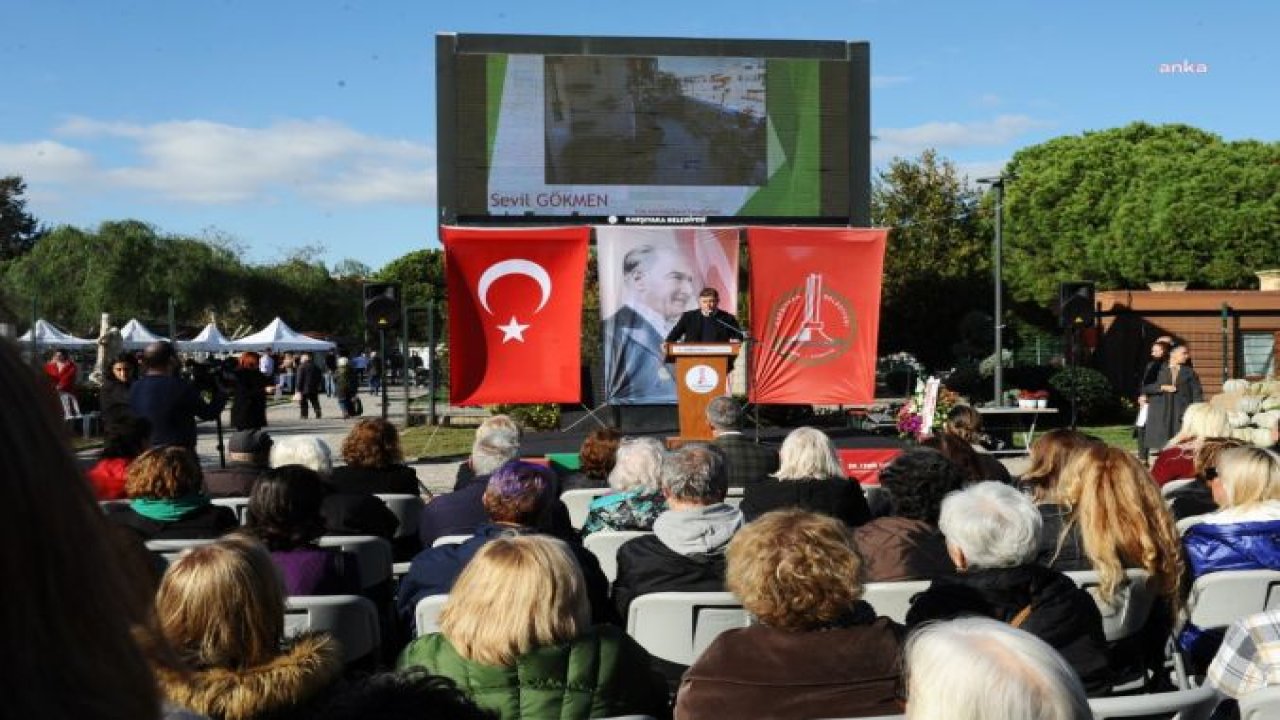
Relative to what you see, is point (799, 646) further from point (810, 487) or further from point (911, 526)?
point (810, 487)

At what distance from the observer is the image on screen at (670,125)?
17047 mm

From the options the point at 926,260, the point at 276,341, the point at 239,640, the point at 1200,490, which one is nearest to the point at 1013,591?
the point at 239,640

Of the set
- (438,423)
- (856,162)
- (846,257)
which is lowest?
(438,423)

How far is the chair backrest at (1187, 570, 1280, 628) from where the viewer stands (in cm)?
407

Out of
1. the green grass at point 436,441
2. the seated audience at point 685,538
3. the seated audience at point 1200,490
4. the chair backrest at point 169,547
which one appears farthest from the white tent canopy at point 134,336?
the seated audience at point 1200,490

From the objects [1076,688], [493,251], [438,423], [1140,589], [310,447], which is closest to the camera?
[1076,688]

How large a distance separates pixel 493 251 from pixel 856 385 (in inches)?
166

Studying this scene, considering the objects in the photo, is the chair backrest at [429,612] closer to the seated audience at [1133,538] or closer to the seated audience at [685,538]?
the seated audience at [685,538]

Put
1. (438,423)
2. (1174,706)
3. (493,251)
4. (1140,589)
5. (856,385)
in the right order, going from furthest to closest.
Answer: (438,423) < (856,385) < (493,251) < (1140,589) < (1174,706)

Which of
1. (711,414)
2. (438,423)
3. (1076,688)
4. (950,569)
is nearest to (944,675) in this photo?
(1076,688)

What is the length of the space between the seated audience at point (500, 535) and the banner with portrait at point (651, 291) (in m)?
9.91

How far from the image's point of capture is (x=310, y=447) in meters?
6.28

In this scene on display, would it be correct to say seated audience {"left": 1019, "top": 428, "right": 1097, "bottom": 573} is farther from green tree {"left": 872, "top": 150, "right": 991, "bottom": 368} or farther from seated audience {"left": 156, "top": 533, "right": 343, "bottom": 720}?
green tree {"left": 872, "top": 150, "right": 991, "bottom": 368}

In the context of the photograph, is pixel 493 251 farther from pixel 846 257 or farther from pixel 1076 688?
pixel 1076 688
